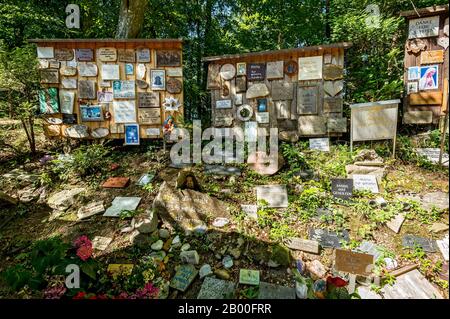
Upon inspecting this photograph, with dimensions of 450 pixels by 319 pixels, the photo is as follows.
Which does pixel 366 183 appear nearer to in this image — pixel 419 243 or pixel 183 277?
pixel 419 243

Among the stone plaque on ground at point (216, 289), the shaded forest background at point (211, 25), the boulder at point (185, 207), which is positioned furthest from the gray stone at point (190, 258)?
the shaded forest background at point (211, 25)

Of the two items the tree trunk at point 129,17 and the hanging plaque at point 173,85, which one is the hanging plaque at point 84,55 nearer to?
the tree trunk at point 129,17

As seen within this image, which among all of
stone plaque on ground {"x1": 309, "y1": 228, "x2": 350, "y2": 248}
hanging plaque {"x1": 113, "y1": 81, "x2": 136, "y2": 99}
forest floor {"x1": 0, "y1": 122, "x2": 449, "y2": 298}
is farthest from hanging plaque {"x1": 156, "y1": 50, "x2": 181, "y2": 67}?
stone plaque on ground {"x1": 309, "y1": 228, "x2": 350, "y2": 248}

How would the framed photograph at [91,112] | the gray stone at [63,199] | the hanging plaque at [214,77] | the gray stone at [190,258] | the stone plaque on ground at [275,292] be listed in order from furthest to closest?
1. the hanging plaque at [214,77]
2. the framed photograph at [91,112]
3. the gray stone at [63,199]
4. the gray stone at [190,258]
5. the stone plaque on ground at [275,292]

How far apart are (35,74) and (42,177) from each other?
7.70 feet

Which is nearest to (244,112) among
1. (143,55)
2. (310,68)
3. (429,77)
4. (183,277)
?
(310,68)

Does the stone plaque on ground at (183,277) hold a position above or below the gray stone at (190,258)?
below

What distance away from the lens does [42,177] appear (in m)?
4.44

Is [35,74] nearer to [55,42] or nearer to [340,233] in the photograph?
[55,42]

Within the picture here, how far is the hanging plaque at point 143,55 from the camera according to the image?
17.7 ft

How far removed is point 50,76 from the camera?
5.38m

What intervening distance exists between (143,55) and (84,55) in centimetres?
130

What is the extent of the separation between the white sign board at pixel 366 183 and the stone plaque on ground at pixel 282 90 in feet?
8.08

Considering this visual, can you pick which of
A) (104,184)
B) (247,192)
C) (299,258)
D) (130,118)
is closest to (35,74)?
(130,118)
